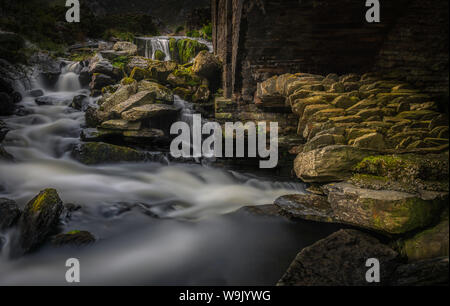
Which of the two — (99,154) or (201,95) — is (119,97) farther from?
(201,95)

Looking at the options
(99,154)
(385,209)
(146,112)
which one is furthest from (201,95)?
(385,209)

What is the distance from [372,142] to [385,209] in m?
1.14

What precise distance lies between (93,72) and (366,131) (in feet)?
31.8

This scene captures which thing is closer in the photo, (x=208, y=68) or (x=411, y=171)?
(x=411, y=171)

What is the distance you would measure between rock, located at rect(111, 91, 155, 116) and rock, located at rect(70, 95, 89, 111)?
7.64 feet

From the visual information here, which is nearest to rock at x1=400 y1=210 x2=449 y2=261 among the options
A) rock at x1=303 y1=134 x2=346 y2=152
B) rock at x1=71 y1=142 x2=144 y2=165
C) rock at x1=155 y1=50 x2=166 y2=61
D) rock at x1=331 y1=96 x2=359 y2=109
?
rock at x1=303 y1=134 x2=346 y2=152

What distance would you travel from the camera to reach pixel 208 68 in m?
7.59

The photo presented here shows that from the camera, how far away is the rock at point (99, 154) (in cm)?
505

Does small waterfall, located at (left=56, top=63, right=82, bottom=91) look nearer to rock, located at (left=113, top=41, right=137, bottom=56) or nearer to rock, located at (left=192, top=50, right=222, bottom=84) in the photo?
rock, located at (left=113, top=41, right=137, bottom=56)

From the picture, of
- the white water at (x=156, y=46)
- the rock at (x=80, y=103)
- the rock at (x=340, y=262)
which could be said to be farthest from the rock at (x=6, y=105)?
the rock at (x=340, y=262)

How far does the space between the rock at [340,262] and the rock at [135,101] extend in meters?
5.58

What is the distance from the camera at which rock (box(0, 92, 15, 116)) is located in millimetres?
6551
